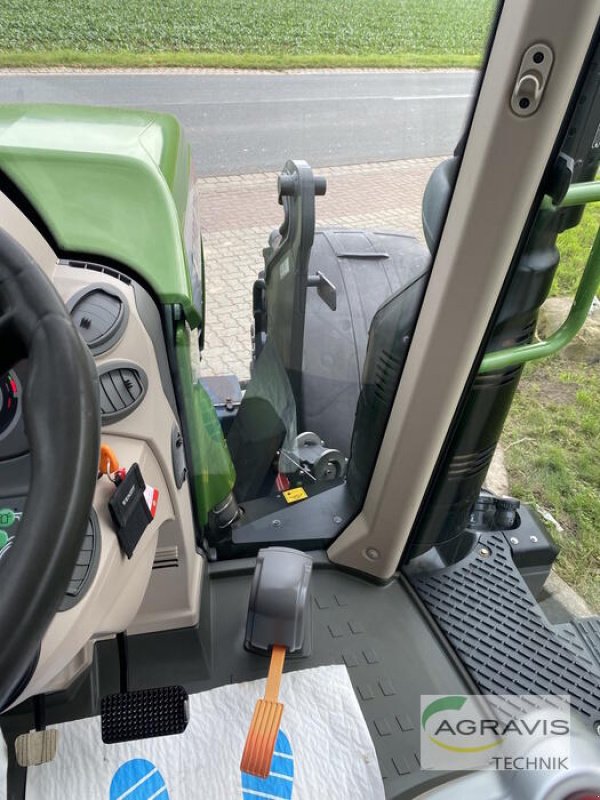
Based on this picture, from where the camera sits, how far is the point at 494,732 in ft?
4.01

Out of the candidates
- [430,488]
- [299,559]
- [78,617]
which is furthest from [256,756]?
[430,488]

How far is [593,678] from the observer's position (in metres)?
1.32

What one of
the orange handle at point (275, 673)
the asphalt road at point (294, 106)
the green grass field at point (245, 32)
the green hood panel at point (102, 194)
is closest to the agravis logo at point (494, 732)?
the orange handle at point (275, 673)

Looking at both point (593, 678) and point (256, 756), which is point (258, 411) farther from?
point (593, 678)

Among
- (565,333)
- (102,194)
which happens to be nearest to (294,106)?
(102,194)

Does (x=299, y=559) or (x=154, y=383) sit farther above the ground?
(x=154, y=383)

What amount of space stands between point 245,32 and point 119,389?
0.53 metres

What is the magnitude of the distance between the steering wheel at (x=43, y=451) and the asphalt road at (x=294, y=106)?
0.48 metres

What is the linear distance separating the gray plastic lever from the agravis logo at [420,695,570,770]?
0.30 meters

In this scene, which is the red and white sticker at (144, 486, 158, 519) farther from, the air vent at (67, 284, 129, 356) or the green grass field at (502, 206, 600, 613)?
the green grass field at (502, 206, 600, 613)

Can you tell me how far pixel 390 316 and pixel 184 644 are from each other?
0.76 meters

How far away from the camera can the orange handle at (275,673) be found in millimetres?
1141

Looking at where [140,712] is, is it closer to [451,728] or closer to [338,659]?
[338,659]

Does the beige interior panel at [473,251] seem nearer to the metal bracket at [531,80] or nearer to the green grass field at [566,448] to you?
the metal bracket at [531,80]
